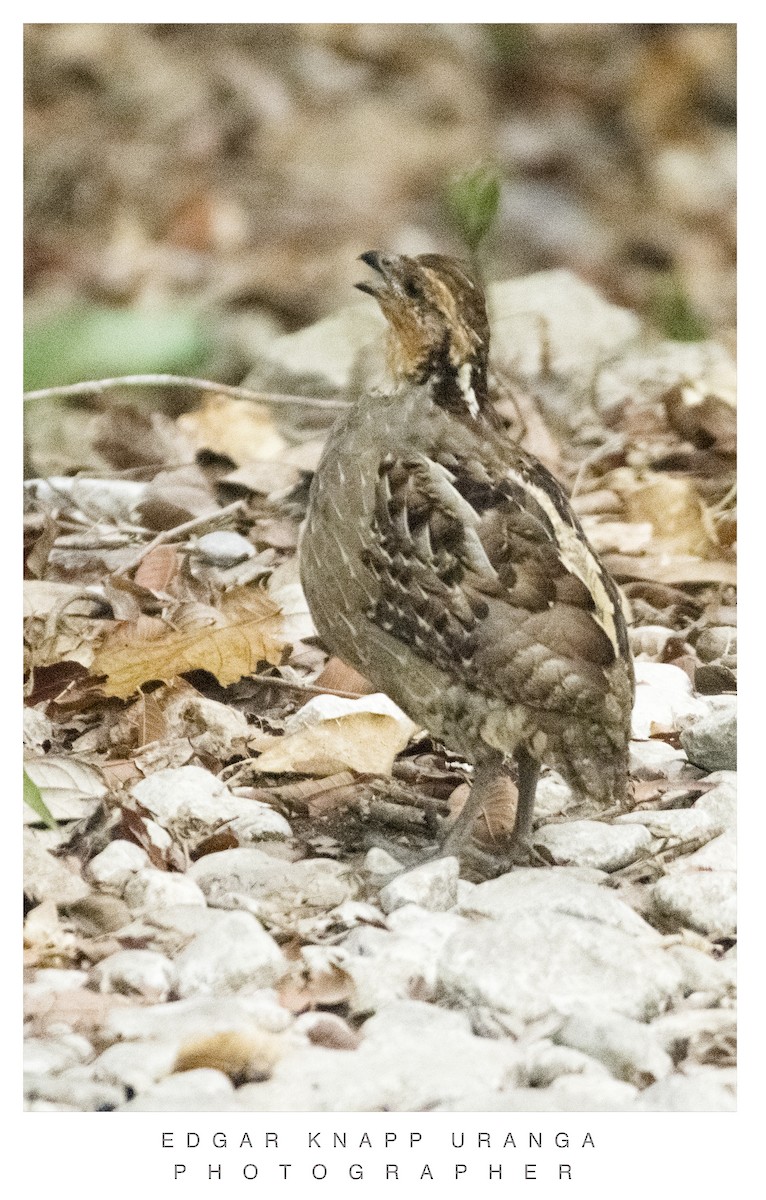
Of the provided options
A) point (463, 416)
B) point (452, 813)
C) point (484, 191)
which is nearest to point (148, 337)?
point (484, 191)

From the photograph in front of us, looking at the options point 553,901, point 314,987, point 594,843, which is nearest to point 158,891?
point 314,987

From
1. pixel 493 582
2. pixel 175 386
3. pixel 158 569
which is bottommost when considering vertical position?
pixel 158 569

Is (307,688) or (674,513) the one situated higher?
(674,513)

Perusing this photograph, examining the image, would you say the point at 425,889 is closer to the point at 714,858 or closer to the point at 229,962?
the point at 229,962

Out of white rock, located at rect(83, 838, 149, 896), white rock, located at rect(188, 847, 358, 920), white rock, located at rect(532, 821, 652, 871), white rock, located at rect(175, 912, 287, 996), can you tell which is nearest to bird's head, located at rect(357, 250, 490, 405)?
white rock, located at rect(532, 821, 652, 871)

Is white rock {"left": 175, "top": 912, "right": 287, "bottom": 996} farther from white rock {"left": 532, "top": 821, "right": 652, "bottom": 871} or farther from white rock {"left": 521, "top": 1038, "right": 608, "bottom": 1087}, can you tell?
white rock {"left": 532, "top": 821, "right": 652, "bottom": 871}

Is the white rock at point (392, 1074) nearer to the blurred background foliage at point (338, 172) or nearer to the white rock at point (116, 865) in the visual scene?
the white rock at point (116, 865)
